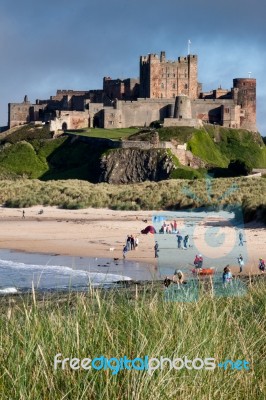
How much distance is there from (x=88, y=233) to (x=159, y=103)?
4076 centimetres

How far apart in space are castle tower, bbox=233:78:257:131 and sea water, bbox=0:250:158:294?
4854 centimetres

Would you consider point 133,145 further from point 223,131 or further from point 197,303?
point 197,303

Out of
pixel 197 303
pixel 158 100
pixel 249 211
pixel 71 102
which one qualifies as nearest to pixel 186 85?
pixel 158 100

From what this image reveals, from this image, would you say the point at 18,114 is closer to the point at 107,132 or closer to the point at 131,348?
the point at 107,132

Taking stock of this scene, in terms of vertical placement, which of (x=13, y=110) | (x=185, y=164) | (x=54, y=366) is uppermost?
(x=13, y=110)

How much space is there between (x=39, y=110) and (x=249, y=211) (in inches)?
1839

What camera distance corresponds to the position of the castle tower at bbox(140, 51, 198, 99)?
7112 centimetres

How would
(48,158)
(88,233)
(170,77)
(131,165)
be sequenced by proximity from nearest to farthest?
(88,233) → (131,165) → (48,158) → (170,77)

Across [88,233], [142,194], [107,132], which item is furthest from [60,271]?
[107,132]

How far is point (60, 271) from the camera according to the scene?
19.0m

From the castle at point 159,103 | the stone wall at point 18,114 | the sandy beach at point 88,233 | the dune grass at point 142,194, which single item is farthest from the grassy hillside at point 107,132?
the sandy beach at point 88,233

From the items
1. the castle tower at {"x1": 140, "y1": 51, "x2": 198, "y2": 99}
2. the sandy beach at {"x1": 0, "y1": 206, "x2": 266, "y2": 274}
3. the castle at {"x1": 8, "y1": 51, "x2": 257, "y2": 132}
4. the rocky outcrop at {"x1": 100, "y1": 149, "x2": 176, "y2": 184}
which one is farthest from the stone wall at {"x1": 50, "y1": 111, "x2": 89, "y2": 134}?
the sandy beach at {"x1": 0, "y1": 206, "x2": 266, "y2": 274}

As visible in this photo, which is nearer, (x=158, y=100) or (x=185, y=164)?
(x=185, y=164)

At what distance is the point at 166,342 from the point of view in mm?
5738
